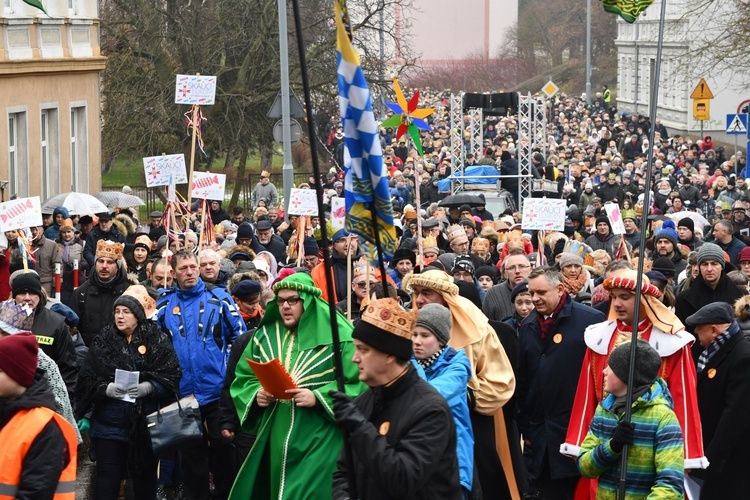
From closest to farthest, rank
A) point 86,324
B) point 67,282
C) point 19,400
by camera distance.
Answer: point 19,400 < point 86,324 < point 67,282

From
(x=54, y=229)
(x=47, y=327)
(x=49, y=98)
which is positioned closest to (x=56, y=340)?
(x=47, y=327)

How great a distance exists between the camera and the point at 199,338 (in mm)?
10344

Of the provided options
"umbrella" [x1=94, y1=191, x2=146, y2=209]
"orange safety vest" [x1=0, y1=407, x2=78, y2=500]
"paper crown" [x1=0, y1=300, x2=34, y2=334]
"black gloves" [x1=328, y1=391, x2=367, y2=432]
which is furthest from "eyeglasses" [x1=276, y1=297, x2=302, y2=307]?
"umbrella" [x1=94, y1=191, x2=146, y2=209]

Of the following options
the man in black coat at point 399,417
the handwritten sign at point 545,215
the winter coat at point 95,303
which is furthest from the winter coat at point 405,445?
the handwritten sign at point 545,215

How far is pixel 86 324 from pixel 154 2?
89.8 ft

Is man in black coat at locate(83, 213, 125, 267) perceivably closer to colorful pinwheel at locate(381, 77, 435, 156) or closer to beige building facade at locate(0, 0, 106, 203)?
beige building facade at locate(0, 0, 106, 203)

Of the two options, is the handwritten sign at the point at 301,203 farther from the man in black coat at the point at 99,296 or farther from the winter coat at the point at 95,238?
the man in black coat at the point at 99,296

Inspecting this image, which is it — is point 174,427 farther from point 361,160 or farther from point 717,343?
point 361,160

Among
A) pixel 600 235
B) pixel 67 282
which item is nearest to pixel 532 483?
pixel 67 282

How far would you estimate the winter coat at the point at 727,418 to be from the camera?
28.7 ft

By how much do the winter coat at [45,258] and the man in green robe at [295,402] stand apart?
8964 millimetres

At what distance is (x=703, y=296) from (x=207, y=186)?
6695mm

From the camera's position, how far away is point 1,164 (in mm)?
26547

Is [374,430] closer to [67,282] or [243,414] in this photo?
[243,414]
